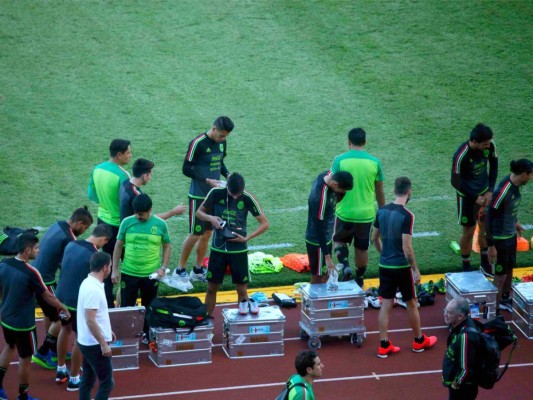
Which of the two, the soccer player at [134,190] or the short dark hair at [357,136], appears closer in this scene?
the soccer player at [134,190]

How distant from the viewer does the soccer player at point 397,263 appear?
11430 mm

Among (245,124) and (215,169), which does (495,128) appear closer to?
(245,124)

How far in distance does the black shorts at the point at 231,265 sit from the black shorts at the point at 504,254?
3.02 meters

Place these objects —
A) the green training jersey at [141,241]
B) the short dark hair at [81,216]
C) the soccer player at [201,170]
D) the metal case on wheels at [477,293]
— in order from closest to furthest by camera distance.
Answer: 1. the short dark hair at [81,216]
2. the green training jersey at [141,241]
3. the metal case on wheels at [477,293]
4. the soccer player at [201,170]

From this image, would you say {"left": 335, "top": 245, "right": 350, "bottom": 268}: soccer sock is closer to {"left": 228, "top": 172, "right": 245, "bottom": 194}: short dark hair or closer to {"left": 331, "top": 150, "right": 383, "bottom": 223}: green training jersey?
{"left": 331, "top": 150, "right": 383, "bottom": 223}: green training jersey

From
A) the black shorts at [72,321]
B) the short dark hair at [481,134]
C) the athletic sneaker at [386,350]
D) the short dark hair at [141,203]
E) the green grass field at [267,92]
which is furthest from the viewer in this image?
the green grass field at [267,92]

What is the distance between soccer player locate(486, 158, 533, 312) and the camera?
12.3 metres

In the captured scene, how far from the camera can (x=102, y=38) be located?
20.9 metres

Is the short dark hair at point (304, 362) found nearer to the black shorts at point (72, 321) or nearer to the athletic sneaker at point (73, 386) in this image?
the black shorts at point (72, 321)

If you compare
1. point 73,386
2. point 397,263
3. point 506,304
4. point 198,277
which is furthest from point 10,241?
point 506,304

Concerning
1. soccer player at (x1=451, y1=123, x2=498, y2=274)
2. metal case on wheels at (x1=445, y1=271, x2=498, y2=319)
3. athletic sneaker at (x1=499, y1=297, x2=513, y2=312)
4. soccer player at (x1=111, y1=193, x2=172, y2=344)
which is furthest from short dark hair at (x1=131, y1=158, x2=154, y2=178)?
athletic sneaker at (x1=499, y1=297, x2=513, y2=312)

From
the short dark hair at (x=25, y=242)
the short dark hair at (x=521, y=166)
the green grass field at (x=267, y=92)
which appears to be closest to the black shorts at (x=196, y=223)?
the green grass field at (x=267, y=92)

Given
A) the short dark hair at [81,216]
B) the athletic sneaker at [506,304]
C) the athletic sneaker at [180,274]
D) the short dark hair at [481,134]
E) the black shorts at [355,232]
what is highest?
the short dark hair at [481,134]

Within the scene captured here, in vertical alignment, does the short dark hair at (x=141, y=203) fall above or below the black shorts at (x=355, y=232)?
above
